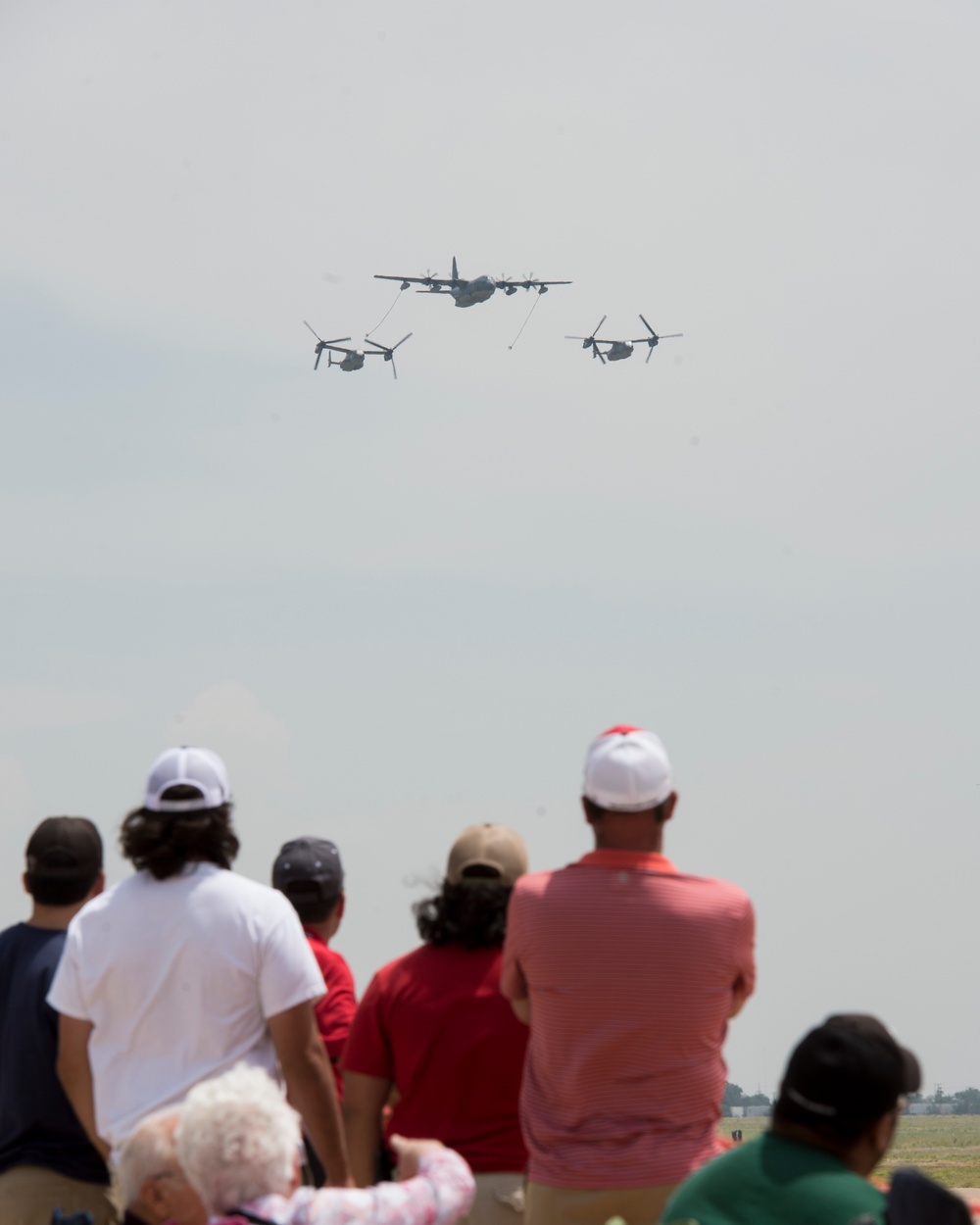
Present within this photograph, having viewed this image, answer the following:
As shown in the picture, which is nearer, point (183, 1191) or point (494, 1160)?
point (183, 1191)

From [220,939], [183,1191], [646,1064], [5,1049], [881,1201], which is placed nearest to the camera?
[881,1201]

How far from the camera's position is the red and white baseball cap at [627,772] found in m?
5.05

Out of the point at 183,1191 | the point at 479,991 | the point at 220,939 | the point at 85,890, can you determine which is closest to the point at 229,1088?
the point at 183,1191

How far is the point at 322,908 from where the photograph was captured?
641 cm

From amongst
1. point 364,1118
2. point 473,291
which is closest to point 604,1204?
point 364,1118

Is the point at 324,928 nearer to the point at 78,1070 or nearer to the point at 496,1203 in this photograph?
the point at 78,1070

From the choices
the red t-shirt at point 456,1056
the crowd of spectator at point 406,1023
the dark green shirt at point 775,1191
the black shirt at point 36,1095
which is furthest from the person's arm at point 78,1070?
the dark green shirt at point 775,1191

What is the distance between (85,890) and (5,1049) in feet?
1.89

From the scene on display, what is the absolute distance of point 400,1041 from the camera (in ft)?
18.0

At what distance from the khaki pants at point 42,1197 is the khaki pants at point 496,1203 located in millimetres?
1251

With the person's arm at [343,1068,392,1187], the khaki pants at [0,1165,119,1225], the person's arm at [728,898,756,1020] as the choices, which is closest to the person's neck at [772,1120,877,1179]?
the person's arm at [728,898,756,1020]

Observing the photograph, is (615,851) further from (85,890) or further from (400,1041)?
(85,890)

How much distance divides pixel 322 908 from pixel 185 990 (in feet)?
3.83

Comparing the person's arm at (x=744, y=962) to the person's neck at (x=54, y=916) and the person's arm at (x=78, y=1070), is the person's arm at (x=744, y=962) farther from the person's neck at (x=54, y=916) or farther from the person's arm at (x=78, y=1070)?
the person's neck at (x=54, y=916)
